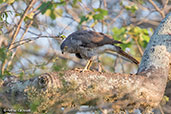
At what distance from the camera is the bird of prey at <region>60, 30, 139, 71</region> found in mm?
5543

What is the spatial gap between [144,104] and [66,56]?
202 inches

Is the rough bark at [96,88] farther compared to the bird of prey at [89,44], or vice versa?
the bird of prey at [89,44]

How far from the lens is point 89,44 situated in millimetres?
5562

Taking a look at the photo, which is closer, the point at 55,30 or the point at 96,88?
the point at 96,88

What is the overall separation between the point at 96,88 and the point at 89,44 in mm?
2396

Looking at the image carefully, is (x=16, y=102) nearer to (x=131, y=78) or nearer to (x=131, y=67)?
(x=131, y=78)

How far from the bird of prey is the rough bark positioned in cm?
159

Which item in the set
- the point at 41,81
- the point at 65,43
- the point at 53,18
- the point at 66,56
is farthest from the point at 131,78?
the point at 66,56

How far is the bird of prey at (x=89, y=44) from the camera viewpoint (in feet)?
18.2

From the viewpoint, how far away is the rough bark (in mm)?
2752

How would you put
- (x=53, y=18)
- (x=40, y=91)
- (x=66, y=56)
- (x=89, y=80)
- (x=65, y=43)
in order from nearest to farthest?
(x=40, y=91)
(x=89, y=80)
(x=65, y=43)
(x=53, y=18)
(x=66, y=56)

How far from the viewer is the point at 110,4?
1020cm

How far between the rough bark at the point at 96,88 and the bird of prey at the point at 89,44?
1.59 meters

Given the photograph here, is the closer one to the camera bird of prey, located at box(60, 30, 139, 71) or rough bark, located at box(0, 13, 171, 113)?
rough bark, located at box(0, 13, 171, 113)
